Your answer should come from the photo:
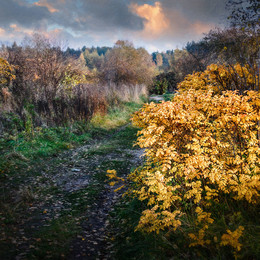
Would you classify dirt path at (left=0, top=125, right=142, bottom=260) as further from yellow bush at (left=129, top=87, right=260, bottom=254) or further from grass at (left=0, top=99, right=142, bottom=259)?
yellow bush at (left=129, top=87, right=260, bottom=254)

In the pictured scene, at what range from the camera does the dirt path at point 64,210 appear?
3.19 metres

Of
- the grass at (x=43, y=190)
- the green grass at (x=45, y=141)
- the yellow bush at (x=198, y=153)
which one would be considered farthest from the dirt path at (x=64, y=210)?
the yellow bush at (x=198, y=153)

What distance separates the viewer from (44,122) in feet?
32.7

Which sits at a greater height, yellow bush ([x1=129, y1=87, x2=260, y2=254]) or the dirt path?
yellow bush ([x1=129, y1=87, x2=260, y2=254])

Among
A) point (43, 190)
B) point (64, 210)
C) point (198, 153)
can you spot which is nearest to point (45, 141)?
point (43, 190)

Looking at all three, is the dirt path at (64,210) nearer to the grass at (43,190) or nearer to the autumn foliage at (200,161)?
the grass at (43,190)

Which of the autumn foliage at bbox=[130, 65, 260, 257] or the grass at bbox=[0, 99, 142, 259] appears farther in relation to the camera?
the grass at bbox=[0, 99, 142, 259]

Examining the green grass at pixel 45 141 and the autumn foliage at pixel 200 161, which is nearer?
the autumn foliage at pixel 200 161

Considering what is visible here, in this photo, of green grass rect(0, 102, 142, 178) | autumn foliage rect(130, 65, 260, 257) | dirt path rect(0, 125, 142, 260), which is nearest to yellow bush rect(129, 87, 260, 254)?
autumn foliage rect(130, 65, 260, 257)

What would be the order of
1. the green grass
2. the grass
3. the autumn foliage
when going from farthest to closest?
the green grass, the grass, the autumn foliage

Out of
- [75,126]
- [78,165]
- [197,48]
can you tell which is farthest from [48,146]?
[197,48]

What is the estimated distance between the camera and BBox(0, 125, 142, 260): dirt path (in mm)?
3189

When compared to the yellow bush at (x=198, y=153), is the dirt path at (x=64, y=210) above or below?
below

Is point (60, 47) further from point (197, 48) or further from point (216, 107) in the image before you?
point (197, 48)
